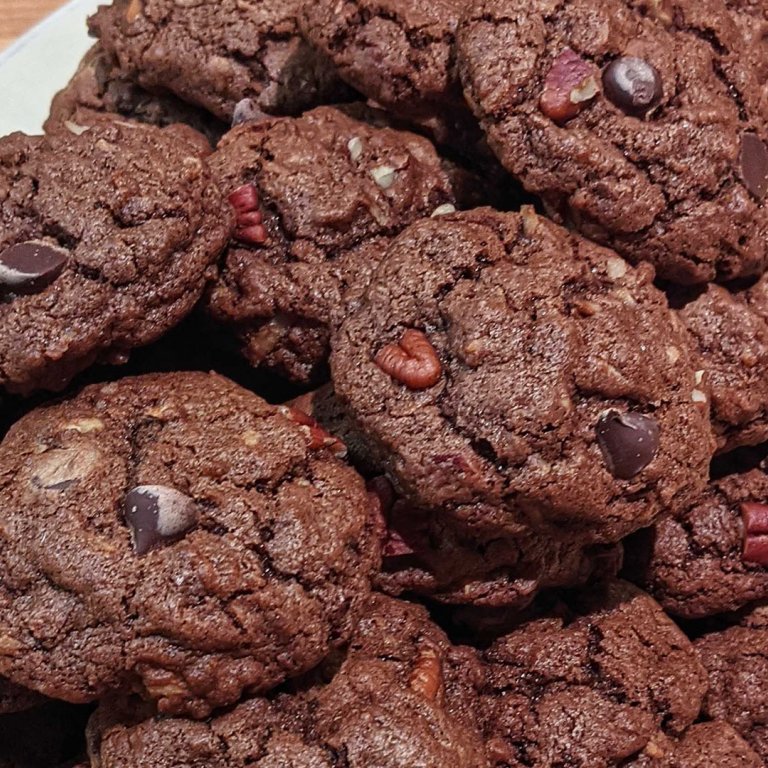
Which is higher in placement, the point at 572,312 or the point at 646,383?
the point at 572,312

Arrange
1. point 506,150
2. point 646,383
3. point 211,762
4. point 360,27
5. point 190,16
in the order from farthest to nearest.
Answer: point 190,16 → point 360,27 → point 506,150 → point 646,383 → point 211,762

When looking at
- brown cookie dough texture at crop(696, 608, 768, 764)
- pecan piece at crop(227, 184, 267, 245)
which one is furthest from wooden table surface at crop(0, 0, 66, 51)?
brown cookie dough texture at crop(696, 608, 768, 764)

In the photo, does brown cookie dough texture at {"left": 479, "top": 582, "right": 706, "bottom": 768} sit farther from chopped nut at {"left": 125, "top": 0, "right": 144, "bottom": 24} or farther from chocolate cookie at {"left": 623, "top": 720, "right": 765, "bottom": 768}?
chopped nut at {"left": 125, "top": 0, "right": 144, "bottom": 24}

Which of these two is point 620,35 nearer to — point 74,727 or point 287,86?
point 287,86

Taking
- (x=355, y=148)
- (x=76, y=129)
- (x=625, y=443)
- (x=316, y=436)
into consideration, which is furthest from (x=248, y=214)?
(x=625, y=443)

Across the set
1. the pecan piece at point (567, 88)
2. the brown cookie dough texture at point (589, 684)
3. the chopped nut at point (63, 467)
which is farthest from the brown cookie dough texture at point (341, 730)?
the pecan piece at point (567, 88)

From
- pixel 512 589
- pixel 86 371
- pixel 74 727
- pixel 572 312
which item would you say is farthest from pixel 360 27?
pixel 74 727
